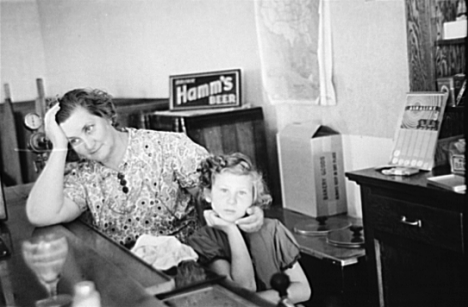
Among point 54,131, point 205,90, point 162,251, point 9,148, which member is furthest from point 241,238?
point 9,148

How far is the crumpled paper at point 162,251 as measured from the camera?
136 centimetres

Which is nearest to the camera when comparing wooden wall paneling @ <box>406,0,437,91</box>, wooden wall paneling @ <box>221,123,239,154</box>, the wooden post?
wooden wall paneling @ <box>406,0,437,91</box>

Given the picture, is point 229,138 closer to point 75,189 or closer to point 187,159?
point 187,159

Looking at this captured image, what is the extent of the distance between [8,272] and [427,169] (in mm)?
915

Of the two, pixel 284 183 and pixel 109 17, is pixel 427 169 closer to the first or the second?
pixel 284 183

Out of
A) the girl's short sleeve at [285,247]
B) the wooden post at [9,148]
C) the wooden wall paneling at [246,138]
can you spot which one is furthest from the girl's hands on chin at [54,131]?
the girl's short sleeve at [285,247]

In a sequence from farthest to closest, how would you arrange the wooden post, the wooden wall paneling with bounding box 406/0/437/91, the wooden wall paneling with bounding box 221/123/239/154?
the wooden post
the wooden wall paneling with bounding box 221/123/239/154
the wooden wall paneling with bounding box 406/0/437/91

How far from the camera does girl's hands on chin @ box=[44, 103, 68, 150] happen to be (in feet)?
4.50

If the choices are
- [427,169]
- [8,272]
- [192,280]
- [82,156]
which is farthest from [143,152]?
[427,169]

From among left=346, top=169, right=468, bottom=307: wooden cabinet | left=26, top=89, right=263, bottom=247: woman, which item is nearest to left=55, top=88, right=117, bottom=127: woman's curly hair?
left=26, top=89, right=263, bottom=247: woman

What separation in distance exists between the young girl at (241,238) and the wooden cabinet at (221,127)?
0.04 metres

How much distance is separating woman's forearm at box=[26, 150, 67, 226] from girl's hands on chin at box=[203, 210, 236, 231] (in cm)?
31

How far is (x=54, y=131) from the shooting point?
1381mm

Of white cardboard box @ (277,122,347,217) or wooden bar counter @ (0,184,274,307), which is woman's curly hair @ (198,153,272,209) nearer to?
white cardboard box @ (277,122,347,217)
